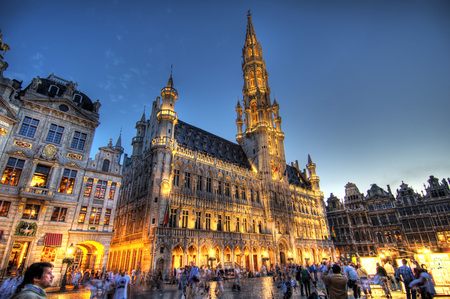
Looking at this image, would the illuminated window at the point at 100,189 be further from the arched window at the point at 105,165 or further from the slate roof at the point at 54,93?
the slate roof at the point at 54,93

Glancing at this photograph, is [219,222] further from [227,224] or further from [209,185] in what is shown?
[209,185]

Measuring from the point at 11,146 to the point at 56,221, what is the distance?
7962 millimetres

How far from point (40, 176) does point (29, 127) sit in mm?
4950

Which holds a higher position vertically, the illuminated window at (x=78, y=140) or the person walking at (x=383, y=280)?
the illuminated window at (x=78, y=140)

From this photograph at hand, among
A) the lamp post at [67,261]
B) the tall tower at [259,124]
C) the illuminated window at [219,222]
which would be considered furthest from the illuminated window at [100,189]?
the tall tower at [259,124]

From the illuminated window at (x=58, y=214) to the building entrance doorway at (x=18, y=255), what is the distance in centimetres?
269

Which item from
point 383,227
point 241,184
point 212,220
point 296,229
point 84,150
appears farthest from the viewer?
point 383,227

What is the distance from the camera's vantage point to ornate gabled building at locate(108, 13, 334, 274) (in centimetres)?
2914

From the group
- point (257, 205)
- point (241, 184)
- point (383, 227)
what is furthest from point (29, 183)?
point (383, 227)

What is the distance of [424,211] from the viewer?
2060 inches

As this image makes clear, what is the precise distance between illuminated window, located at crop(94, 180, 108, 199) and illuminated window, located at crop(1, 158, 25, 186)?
6.62 meters

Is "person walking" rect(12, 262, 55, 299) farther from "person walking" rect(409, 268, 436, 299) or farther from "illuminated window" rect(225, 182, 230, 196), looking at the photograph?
"illuminated window" rect(225, 182, 230, 196)

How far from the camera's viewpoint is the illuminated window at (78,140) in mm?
24859

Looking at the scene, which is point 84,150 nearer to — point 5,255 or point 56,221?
point 56,221
